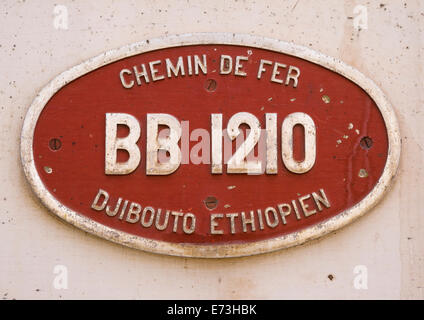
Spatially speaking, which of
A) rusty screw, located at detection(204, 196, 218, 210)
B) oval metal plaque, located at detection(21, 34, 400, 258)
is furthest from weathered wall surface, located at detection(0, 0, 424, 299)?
rusty screw, located at detection(204, 196, 218, 210)

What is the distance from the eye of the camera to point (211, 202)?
2449 millimetres

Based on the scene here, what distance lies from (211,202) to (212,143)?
254mm

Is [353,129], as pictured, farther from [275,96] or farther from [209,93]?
[209,93]

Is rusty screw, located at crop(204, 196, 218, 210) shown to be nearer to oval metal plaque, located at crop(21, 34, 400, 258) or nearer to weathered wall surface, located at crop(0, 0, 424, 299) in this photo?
oval metal plaque, located at crop(21, 34, 400, 258)

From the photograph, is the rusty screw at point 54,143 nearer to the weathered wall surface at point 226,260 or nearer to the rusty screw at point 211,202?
the weathered wall surface at point 226,260

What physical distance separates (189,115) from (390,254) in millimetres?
1059

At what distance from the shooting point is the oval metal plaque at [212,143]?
2432 mm

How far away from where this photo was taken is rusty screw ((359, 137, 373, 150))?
97.8 inches

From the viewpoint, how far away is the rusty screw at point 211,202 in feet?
8.02

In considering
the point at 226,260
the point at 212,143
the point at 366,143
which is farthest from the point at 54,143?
the point at 366,143

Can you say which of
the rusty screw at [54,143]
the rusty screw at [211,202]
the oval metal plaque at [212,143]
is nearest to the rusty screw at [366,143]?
the oval metal plaque at [212,143]

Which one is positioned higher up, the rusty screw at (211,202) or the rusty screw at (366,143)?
the rusty screw at (366,143)

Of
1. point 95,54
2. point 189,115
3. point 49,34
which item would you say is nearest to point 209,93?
point 189,115

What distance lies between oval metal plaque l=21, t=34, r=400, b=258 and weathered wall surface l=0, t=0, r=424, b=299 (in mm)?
83
